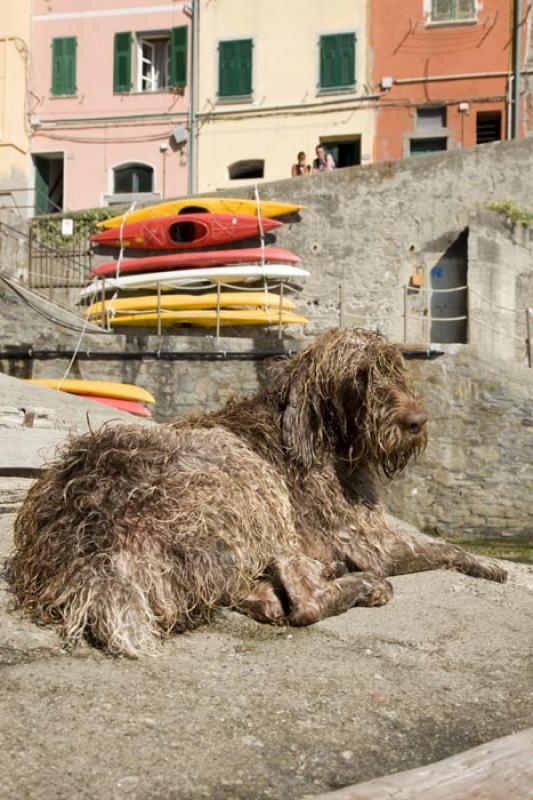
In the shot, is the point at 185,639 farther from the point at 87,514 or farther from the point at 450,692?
the point at 450,692

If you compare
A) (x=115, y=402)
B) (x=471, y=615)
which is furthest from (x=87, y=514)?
(x=115, y=402)

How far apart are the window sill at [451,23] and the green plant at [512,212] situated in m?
9.34

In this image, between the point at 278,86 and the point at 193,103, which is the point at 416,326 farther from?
the point at 193,103

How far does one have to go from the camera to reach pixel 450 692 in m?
3.28

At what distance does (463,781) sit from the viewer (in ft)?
7.18

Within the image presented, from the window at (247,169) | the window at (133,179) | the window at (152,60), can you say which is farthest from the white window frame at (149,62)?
the window at (247,169)

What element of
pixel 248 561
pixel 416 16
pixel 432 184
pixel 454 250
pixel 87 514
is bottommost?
Result: pixel 248 561

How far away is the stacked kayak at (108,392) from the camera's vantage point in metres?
15.8

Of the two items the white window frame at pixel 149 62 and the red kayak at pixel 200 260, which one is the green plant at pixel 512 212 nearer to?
the red kayak at pixel 200 260

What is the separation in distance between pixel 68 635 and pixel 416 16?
29.0m

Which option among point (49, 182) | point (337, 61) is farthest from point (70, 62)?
point (337, 61)

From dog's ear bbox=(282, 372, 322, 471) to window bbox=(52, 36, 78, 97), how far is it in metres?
29.9

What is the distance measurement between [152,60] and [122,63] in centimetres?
130

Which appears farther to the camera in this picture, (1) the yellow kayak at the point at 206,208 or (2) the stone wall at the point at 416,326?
(1) the yellow kayak at the point at 206,208
